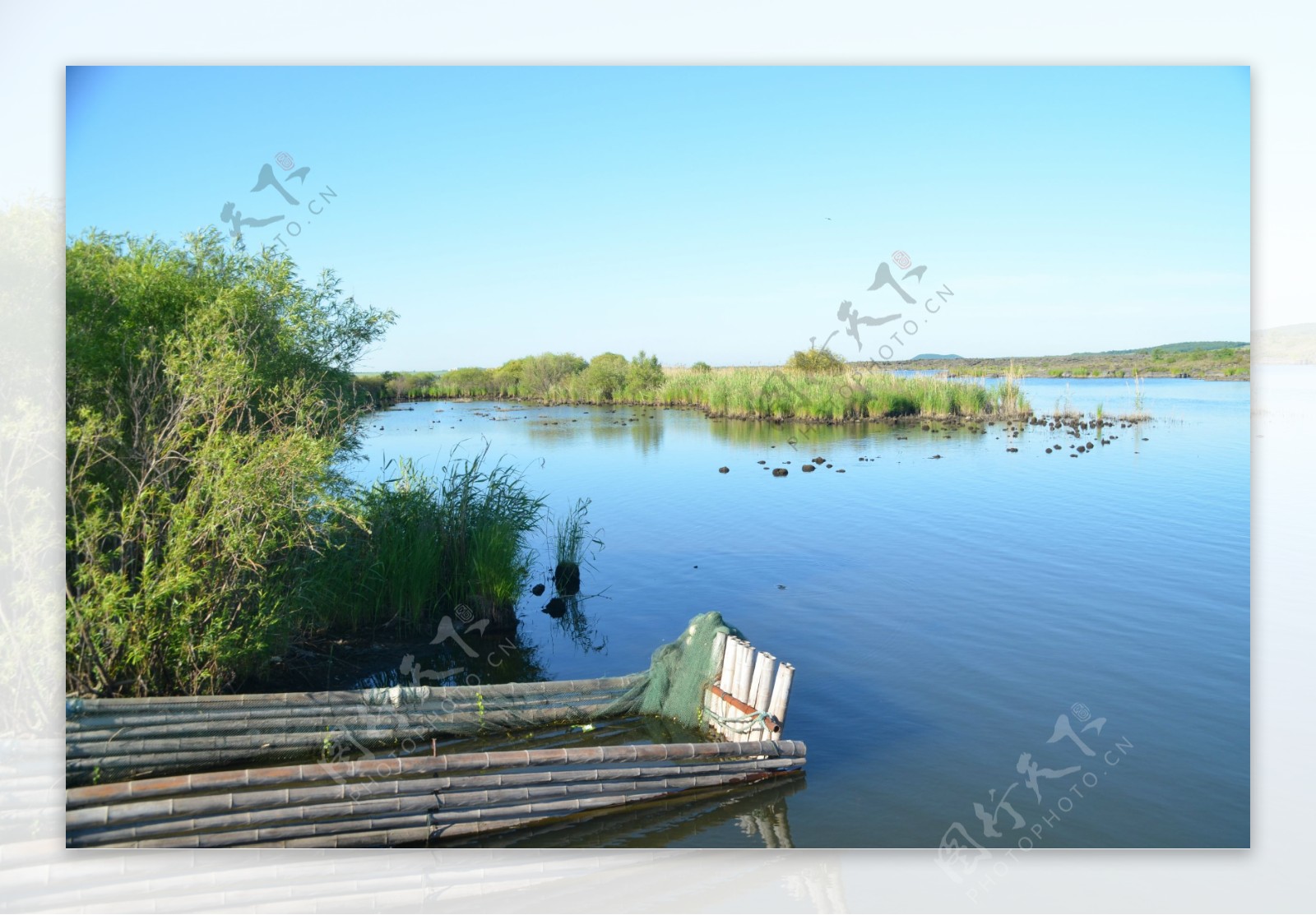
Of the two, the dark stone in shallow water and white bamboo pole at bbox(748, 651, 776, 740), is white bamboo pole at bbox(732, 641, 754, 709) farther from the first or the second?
the dark stone in shallow water

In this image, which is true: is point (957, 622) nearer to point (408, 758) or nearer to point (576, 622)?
point (576, 622)

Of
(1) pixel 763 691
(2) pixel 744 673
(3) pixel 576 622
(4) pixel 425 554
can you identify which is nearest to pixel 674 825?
(1) pixel 763 691

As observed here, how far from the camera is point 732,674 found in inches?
247

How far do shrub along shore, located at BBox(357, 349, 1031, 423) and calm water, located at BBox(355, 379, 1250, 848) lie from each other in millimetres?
8217

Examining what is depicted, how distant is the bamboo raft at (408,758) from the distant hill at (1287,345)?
366cm

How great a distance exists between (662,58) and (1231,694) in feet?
19.9

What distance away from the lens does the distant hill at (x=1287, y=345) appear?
585cm

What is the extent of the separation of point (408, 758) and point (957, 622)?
5489mm

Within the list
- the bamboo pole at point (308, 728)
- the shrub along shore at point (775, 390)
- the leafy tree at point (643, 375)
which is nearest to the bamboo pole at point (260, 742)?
the bamboo pole at point (308, 728)

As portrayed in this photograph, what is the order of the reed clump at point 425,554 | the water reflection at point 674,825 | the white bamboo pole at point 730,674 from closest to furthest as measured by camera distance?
the water reflection at point 674,825 < the white bamboo pole at point 730,674 < the reed clump at point 425,554

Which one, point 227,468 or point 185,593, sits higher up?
point 227,468

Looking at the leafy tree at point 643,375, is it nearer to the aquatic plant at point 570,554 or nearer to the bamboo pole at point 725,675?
the aquatic plant at point 570,554

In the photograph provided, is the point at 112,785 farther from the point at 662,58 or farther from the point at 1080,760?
the point at 1080,760

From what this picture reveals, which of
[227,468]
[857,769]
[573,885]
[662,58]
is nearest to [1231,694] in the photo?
[857,769]
